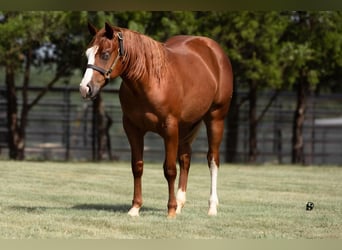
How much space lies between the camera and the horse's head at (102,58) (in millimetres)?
7250

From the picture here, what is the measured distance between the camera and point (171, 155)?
7699 mm

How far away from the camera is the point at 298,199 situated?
980 centimetres

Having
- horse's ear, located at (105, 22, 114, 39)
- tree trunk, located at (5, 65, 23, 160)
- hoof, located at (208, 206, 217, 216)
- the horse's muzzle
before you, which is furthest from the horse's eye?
tree trunk, located at (5, 65, 23, 160)

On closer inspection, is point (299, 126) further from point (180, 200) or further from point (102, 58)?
point (102, 58)

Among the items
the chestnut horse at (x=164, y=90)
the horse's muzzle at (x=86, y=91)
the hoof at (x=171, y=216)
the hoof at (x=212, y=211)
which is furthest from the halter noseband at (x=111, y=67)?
the hoof at (x=212, y=211)

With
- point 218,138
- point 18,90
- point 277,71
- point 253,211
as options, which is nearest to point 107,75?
point 218,138

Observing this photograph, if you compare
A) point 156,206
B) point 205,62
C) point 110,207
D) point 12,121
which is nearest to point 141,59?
point 205,62

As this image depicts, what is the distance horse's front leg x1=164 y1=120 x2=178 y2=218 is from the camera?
761 cm

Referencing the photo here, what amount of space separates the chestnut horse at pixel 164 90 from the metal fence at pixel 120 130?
9537 millimetres

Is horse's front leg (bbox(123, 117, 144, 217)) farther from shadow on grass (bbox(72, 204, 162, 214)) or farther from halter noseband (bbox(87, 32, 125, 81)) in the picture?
halter noseband (bbox(87, 32, 125, 81))

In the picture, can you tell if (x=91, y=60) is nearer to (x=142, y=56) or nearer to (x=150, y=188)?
(x=142, y=56)

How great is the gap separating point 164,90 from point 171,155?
21.5 inches

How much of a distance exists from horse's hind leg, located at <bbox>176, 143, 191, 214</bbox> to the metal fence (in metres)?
9.50

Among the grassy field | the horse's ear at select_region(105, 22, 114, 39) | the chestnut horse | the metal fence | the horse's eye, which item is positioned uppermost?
the horse's ear at select_region(105, 22, 114, 39)
